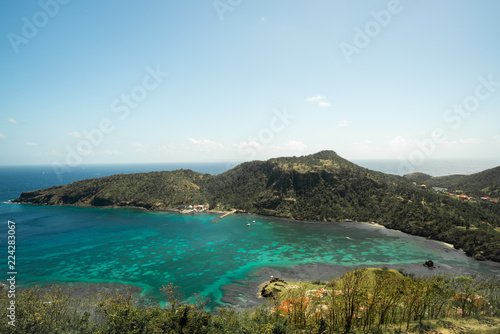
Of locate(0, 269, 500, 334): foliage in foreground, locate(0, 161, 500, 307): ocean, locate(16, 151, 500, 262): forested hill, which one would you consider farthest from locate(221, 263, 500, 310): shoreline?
locate(16, 151, 500, 262): forested hill

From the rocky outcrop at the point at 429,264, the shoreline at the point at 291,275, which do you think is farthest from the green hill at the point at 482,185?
the shoreline at the point at 291,275

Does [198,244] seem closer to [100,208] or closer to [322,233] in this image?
[322,233]

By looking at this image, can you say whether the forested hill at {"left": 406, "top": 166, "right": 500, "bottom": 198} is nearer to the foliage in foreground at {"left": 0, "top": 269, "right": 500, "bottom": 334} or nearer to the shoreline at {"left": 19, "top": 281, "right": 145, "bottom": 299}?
the foliage in foreground at {"left": 0, "top": 269, "right": 500, "bottom": 334}

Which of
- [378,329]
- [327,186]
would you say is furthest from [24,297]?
[327,186]

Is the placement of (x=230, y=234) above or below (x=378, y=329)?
Answer: below

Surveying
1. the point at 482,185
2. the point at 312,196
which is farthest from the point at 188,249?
the point at 482,185

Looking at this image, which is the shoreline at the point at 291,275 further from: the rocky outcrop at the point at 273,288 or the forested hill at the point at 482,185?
the forested hill at the point at 482,185
